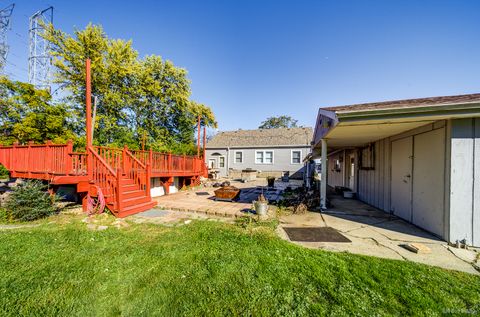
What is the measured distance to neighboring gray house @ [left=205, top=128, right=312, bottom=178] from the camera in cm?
1842

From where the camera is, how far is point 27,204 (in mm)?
4895

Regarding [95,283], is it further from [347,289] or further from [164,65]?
[164,65]

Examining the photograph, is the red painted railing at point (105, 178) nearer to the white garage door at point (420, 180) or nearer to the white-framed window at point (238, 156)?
the white garage door at point (420, 180)

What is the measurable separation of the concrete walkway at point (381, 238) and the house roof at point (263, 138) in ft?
43.9

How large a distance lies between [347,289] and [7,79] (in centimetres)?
1787

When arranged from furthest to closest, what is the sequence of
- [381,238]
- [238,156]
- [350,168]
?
[238,156] → [350,168] → [381,238]

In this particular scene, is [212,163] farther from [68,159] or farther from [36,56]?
[36,56]

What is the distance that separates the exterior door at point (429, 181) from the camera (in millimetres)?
3764

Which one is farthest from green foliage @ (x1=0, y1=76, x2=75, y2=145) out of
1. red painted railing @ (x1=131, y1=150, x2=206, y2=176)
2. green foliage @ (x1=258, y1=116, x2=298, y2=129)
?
green foliage @ (x1=258, y1=116, x2=298, y2=129)

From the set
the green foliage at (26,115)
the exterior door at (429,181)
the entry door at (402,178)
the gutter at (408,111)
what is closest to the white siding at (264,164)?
the entry door at (402,178)

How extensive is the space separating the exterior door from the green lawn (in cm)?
182

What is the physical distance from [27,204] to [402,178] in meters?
10.4

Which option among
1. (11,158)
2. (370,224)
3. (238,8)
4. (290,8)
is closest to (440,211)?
(370,224)

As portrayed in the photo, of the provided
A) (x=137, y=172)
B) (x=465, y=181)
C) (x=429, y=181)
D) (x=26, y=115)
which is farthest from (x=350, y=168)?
(x=26, y=115)
